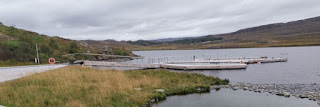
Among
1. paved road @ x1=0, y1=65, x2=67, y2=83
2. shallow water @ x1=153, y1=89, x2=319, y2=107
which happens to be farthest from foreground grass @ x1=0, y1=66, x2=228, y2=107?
paved road @ x1=0, y1=65, x2=67, y2=83

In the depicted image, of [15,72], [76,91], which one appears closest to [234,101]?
[76,91]

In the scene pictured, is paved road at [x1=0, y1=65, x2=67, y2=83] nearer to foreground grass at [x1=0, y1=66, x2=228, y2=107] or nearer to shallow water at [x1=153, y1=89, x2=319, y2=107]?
foreground grass at [x1=0, y1=66, x2=228, y2=107]

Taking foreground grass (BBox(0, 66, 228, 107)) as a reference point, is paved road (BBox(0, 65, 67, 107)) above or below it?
above

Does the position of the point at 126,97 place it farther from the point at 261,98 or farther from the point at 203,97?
the point at 261,98

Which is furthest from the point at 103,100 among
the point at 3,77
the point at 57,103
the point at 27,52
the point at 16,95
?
the point at 27,52

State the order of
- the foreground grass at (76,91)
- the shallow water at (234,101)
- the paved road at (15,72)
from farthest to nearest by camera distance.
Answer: the paved road at (15,72) → the shallow water at (234,101) → the foreground grass at (76,91)

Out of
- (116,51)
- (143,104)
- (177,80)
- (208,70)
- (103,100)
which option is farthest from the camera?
(116,51)

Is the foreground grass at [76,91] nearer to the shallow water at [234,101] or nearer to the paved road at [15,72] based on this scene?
the shallow water at [234,101]

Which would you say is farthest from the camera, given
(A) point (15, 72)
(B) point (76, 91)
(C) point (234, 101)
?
(A) point (15, 72)

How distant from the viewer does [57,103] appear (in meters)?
11.5

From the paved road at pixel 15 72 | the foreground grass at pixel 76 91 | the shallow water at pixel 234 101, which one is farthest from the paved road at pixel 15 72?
the shallow water at pixel 234 101

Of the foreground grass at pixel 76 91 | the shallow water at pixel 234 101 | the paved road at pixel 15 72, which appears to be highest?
the paved road at pixel 15 72

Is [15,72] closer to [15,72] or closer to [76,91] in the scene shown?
[15,72]

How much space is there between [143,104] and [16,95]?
23.4ft
